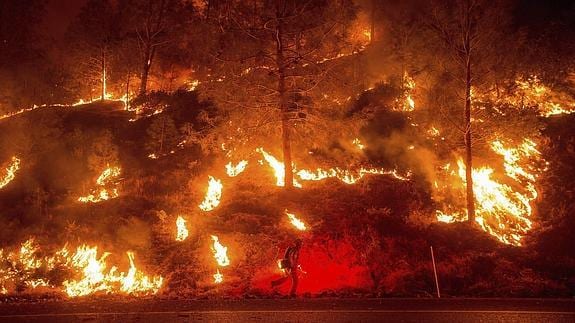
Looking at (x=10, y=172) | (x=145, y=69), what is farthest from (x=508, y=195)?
(x=145, y=69)

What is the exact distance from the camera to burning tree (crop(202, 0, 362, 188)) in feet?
54.3

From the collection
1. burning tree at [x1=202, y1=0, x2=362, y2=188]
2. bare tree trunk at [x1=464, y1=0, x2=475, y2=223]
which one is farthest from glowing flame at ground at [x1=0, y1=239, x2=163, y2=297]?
bare tree trunk at [x1=464, y1=0, x2=475, y2=223]

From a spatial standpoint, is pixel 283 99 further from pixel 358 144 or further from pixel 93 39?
pixel 93 39

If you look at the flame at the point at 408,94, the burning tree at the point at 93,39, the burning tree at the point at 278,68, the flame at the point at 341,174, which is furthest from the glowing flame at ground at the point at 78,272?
the burning tree at the point at 93,39

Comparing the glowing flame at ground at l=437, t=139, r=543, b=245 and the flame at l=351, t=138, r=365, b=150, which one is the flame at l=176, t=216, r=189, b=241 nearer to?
the glowing flame at ground at l=437, t=139, r=543, b=245

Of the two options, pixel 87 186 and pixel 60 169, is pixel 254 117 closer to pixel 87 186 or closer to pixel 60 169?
pixel 87 186

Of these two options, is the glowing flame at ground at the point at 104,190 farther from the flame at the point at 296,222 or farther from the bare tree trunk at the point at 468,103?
the bare tree trunk at the point at 468,103

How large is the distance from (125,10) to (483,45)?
2807 cm

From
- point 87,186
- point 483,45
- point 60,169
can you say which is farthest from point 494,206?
point 60,169

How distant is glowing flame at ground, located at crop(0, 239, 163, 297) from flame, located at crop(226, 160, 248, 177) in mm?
6609

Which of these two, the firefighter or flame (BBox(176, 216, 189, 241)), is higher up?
flame (BBox(176, 216, 189, 241))

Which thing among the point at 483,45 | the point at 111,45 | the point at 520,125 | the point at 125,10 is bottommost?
the point at 520,125

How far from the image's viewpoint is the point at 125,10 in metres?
35.0

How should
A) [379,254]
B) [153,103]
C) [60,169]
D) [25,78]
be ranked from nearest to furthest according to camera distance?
1. [379,254]
2. [60,169]
3. [153,103]
4. [25,78]
